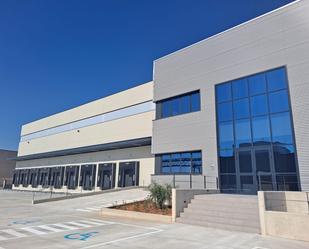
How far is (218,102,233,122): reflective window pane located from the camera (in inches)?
737

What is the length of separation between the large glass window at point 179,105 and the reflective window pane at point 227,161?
4573 millimetres

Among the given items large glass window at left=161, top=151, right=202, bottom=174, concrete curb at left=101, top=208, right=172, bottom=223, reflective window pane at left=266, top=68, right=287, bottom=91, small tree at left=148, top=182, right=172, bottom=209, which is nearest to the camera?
concrete curb at left=101, top=208, right=172, bottom=223

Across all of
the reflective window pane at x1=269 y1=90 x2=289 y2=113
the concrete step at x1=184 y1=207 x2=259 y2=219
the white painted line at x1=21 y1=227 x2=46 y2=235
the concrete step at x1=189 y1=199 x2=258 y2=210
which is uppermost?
the reflective window pane at x1=269 y1=90 x2=289 y2=113

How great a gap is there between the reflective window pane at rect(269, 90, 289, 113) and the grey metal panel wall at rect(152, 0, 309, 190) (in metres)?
Answer: 0.45

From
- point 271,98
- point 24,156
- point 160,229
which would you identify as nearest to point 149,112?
point 271,98

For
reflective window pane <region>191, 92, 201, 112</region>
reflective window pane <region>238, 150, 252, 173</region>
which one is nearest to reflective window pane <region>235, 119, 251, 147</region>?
reflective window pane <region>238, 150, 252, 173</region>

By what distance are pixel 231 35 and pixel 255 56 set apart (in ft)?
9.79

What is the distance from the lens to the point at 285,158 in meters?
15.3

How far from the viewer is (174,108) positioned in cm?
2336

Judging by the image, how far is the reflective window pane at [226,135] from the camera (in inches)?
717

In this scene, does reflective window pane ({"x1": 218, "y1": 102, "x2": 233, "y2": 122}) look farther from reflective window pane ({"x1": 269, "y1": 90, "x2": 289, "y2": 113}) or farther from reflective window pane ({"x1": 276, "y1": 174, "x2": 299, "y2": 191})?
reflective window pane ({"x1": 276, "y1": 174, "x2": 299, "y2": 191})

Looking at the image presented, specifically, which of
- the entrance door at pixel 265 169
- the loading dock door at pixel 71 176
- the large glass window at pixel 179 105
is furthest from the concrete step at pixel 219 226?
the loading dock door at pixel 71 176

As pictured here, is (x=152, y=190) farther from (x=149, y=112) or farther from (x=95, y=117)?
(x=95, y=117)

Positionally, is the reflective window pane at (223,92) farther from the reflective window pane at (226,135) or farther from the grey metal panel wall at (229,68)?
the reflective window pane at (226,135)
